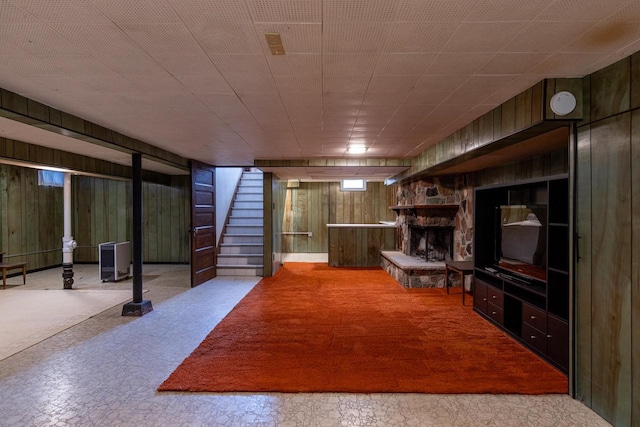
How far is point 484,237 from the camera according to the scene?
3.98m

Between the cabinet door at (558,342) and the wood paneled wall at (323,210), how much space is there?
657 centimetres

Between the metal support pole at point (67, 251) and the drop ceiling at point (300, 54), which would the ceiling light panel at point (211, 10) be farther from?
the metal support pole at point (67, 251)

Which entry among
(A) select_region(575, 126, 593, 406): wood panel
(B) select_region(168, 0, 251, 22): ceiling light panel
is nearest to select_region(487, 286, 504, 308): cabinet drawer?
(A) select_region(575, 126, 593, 406): wood panel

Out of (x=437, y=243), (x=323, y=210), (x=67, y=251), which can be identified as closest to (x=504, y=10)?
(x=437, y=243)

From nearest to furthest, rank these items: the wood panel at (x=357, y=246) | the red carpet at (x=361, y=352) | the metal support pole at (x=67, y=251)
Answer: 1. the red carpet at (x=361, y=352)
2. the metal support pole at (x=67, y=251)
3. the wood panel at (x=357, y=246)

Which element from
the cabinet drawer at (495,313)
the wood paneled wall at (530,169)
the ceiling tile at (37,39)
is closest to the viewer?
the ceiling tile at (37,39)

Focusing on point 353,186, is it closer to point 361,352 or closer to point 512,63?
point 361,352

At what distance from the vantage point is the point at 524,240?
10.8ft

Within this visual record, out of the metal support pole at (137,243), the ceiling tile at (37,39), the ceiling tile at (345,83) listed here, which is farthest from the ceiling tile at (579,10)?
the metal support pole at (137,243)

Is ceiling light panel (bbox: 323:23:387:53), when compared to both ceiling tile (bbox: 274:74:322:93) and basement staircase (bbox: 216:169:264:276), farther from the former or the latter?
basement staircase (bbox: 216:169:264:276)

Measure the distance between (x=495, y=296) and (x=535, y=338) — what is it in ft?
2.43

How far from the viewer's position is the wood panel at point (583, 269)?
218 centimetres

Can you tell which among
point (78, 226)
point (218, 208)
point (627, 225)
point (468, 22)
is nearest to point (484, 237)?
point (627, 225)

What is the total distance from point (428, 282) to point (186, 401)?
4225mm
